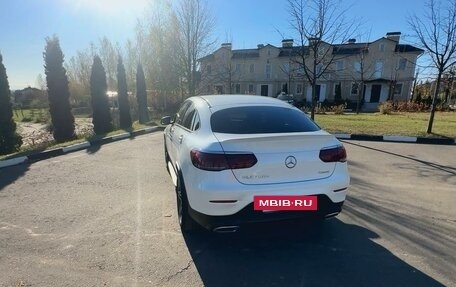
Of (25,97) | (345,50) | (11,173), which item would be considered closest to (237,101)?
(11,173)

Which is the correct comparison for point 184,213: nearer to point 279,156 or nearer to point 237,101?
point 279,156

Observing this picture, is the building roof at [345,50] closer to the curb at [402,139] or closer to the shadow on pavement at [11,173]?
the curb at [402,139]

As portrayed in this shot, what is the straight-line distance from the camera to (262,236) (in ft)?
11.4

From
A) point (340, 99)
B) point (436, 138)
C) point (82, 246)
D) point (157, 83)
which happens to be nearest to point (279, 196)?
point (82, 246)

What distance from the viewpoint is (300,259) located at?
302 cm

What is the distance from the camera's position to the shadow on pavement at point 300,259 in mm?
2682

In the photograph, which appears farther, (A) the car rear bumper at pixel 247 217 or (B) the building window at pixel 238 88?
(B) the building window at pixel 238 88

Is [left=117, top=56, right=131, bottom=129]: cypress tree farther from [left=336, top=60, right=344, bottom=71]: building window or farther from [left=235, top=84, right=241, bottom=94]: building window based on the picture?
[left=336, top=60, right=344, bottom=71]: building window

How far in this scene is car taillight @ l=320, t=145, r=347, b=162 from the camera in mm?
3018

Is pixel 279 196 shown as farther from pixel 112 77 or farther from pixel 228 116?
pixel 112 77

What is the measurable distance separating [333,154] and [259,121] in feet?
3.09

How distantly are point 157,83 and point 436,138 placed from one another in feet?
65.9

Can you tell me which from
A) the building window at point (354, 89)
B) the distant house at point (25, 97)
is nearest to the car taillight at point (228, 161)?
the building window at point (354, 89)

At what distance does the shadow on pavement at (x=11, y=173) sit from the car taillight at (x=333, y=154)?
5.73 meters
